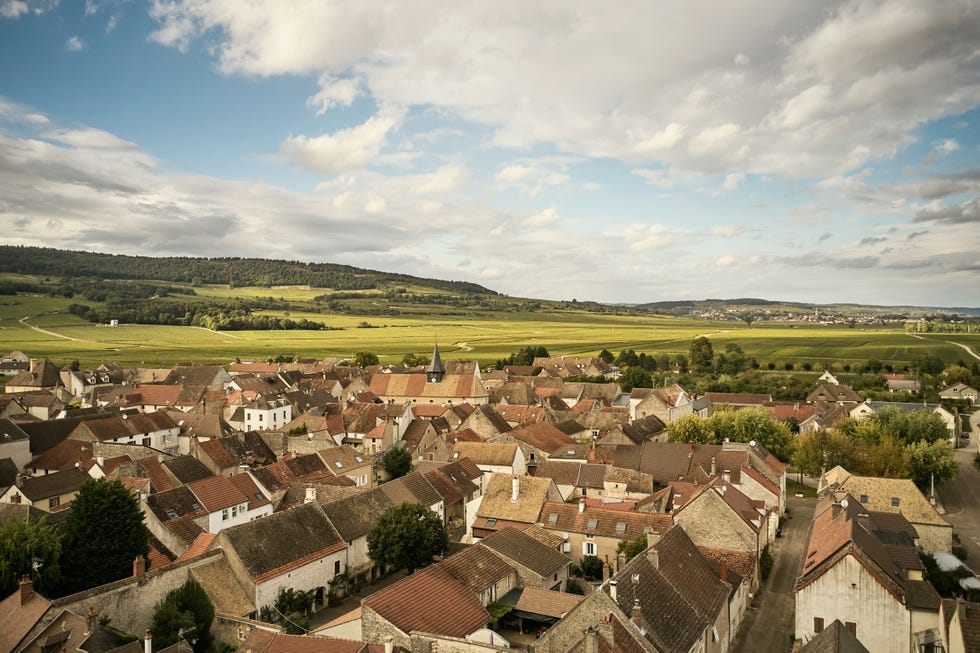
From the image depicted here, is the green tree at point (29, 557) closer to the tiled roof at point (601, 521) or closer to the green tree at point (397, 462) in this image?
the tiled roof at point (601, 521)

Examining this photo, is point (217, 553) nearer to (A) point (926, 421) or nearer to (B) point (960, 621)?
(B) point (960, 621)

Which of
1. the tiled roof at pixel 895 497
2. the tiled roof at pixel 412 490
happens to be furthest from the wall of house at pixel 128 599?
the tiled roof at pixel 895 497

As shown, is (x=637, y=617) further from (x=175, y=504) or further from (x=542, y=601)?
(x=175, y=504)

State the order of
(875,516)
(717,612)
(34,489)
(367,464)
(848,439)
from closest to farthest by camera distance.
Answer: (717,612), (875,516), (34,489), (367,464), (848,439)

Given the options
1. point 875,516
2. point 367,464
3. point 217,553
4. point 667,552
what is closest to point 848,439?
point 875,516

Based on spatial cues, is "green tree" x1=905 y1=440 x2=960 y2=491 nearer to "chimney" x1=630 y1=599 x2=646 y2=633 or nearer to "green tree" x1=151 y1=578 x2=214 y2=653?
"chimney" x1=630 y1=599 x2=646 y2=633
